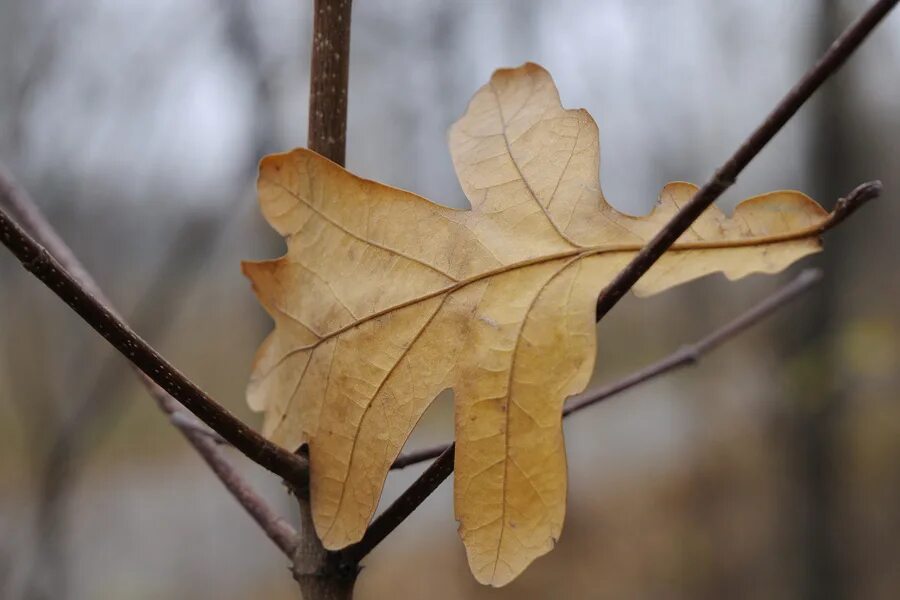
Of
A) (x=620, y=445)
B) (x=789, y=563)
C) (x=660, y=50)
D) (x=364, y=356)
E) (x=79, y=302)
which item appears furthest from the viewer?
(x=620, y=445)

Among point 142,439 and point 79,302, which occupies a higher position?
point 79,302

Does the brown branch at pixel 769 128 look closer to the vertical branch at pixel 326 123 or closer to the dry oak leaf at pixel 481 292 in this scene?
the dry oak leaf at pixel 481 292

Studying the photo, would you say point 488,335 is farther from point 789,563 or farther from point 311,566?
point 789,563

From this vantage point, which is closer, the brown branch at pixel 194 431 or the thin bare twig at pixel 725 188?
the thin bare twig at pixel 725 188

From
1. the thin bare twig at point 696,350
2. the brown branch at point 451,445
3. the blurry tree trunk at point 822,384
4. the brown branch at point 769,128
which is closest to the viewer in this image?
the brown branch at point 769,128

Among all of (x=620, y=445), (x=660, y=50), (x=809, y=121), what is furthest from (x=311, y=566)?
(x=620, y=445)

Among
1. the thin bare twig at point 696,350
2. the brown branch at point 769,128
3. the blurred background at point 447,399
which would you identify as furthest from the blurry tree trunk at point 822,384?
the brown branch at point 769,128
